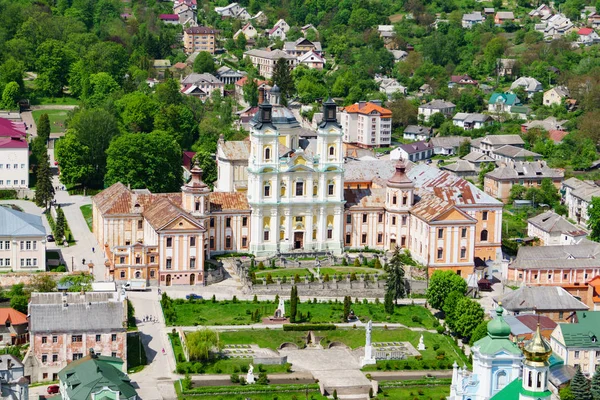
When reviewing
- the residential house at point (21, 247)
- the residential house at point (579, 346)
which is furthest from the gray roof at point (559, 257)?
the residential house at point (21, 247)

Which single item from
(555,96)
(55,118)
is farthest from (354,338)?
(555,96)

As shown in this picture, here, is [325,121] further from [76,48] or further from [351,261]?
[76,48]

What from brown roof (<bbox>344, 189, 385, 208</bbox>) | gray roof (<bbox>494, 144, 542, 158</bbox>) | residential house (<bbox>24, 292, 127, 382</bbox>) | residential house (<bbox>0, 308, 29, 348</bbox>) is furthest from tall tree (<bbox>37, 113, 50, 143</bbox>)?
residential house (<bbox>24, 292, 127, 382</bbox>)

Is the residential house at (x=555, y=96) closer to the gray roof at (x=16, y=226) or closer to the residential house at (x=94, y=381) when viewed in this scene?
the gray roof at (x=16, y=226)

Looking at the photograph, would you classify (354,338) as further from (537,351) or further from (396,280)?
(537,351)

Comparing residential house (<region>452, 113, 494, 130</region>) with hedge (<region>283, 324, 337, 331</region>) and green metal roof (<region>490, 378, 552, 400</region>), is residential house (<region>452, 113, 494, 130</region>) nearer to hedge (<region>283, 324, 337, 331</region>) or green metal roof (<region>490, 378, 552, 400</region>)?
hedge (<region>283, 324, 337, 331</region>)

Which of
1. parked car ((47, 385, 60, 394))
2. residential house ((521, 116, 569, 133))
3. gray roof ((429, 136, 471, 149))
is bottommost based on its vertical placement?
parked car ((47, 385, 60, 394))
